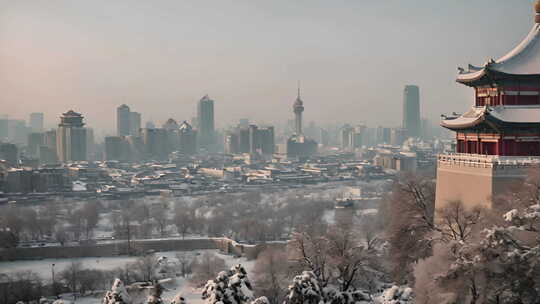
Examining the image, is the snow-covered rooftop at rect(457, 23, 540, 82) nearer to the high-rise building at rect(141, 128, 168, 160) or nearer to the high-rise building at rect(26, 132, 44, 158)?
the high-rise building at rect(141, 128, 168, 160)

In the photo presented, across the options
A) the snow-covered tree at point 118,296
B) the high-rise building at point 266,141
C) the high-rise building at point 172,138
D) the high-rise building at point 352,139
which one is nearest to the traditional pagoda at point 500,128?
the snow-covered tree at point 118,296

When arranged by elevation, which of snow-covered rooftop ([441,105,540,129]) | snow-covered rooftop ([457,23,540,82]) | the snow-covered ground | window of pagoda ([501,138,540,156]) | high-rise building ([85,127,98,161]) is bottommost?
the snow-covered ground

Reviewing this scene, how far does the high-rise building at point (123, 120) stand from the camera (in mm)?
156250

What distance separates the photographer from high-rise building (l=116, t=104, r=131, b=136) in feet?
513

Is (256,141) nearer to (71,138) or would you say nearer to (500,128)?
Result: (71,138)

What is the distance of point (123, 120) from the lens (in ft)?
515

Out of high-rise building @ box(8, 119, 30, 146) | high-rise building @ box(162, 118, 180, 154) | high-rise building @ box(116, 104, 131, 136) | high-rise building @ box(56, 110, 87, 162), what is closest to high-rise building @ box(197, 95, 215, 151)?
high-rise building @ box(116, 104, 131, 136)

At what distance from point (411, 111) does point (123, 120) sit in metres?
81.2

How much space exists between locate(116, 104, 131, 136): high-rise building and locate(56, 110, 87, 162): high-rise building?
49109 mm

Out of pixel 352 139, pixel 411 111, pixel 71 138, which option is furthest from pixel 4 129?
pixel 411 111

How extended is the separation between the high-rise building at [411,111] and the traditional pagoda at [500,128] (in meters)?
170

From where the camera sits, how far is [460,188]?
48.2 ft

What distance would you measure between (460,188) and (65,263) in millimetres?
26540

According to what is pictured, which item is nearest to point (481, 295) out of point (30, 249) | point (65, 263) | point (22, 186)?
point (65, 263)
